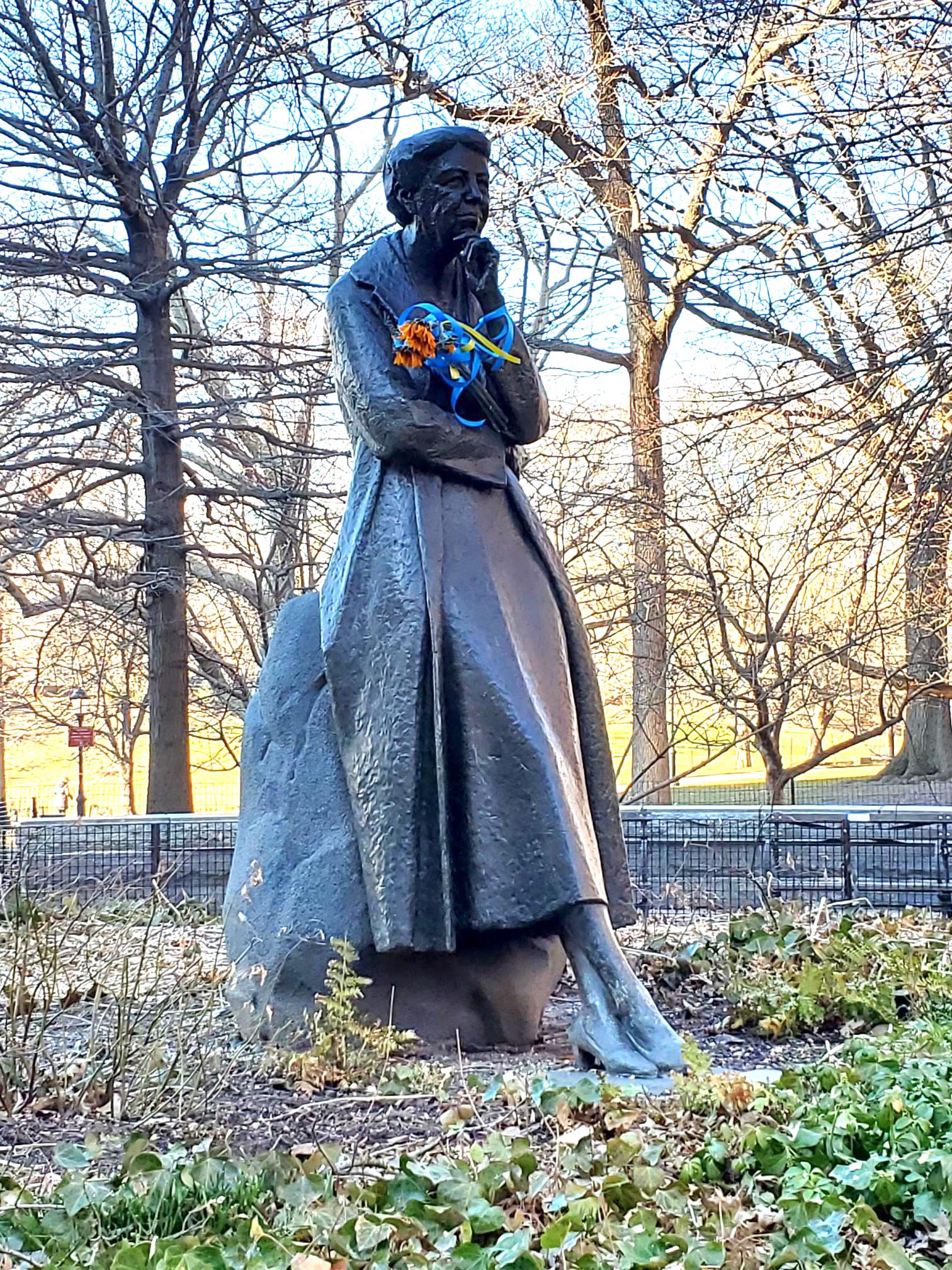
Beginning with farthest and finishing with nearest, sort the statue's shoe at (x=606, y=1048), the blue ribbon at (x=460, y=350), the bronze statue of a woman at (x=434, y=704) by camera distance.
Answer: the blue ribbon at (x=460, y=350)
the bronze statue of a woman at (x=434, y=704)
the statue's shoe at (x=606, y=1048)

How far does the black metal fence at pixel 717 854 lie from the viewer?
988cm

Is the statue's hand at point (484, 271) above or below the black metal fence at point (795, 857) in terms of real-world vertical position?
above

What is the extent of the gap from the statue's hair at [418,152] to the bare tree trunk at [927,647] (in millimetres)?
4736

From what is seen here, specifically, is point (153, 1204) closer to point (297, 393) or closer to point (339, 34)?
point (297, 393)

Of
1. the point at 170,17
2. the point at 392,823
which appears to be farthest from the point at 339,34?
the point at 392,823

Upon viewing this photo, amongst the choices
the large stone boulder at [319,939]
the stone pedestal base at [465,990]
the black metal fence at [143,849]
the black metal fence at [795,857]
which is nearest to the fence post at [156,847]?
the black metal fence at [143,849]

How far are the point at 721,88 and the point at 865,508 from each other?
3016 mm

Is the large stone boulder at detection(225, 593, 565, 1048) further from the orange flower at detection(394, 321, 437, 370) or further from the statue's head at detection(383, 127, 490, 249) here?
the statue's head at detection(383, 127, 490, 249)

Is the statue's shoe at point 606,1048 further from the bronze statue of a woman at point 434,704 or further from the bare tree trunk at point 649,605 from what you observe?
the bare tree trunk at point 649,605

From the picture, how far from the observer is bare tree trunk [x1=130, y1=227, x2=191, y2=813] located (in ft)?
48.5

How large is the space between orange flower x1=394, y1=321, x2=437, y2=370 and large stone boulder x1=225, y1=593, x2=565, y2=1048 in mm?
1129

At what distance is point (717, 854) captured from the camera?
10.8 metres

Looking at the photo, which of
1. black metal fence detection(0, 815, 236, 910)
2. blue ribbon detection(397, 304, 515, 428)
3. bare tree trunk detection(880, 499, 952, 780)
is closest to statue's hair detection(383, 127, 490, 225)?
blue ribbon detection(397, 304, 515, 428)

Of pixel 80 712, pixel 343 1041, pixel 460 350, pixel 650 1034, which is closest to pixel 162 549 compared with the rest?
pixel 460 350
